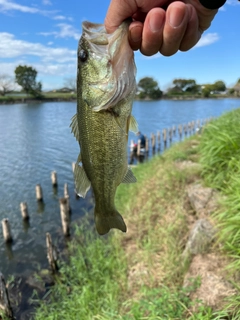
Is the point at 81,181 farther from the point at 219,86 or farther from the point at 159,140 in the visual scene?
the point at 219,86

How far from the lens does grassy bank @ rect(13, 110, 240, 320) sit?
3715 mm

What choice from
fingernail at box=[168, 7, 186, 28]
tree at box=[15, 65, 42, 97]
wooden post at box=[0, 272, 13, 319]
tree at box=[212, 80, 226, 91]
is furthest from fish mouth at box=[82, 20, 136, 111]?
tree at box=[212, 80, 226, 91]

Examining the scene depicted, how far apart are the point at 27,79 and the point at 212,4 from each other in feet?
313

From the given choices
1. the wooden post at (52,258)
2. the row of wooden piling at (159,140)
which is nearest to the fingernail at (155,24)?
the wooden post at (52,258)

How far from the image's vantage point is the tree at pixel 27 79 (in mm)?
87875

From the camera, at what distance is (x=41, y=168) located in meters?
19.4

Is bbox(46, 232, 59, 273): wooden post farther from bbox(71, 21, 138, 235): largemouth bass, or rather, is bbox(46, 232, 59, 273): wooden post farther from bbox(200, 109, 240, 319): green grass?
bbox(71, 21, 138, 235): largemouth bass

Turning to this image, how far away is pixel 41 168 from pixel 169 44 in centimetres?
1856

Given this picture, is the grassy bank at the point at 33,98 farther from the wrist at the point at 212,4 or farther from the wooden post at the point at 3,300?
the wrist at the point at 212,4

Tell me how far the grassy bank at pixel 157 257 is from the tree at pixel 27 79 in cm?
8916

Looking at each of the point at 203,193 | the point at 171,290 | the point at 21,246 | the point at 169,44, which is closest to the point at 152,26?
the point at 169,44

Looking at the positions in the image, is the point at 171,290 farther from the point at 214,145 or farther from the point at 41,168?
the point at 41,168

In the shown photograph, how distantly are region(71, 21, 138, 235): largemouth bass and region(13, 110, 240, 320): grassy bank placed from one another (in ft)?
7.20

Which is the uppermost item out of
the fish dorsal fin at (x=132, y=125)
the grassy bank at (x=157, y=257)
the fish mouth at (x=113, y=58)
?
the fish mouth at (x=113, y=58)
